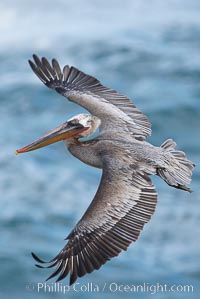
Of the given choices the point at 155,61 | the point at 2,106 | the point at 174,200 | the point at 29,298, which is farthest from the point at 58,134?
the point at 155,61

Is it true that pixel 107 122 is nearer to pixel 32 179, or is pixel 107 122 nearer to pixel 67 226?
pixel 67 226

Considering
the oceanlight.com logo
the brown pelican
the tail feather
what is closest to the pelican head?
the brown pelican

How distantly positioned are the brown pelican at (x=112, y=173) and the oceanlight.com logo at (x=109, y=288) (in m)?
6.67

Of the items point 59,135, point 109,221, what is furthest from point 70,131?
point 109,221

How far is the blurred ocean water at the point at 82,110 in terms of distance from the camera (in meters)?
19.1

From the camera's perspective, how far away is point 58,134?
11.7 meters

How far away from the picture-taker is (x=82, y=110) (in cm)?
2205

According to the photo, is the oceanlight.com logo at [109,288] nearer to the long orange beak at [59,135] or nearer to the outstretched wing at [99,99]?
the outstretched wing at [99,99]

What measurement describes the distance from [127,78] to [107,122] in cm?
1267

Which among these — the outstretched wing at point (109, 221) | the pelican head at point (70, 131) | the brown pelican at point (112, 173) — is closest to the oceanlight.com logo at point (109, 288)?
the brown pelican at point (112, 173)

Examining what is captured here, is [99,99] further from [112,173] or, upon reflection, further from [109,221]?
[109,221]

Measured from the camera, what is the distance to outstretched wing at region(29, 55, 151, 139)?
38.7 feet

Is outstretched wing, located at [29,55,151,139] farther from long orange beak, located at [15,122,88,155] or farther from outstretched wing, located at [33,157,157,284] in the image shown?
outstretched wing, located at [33,157,157,284]

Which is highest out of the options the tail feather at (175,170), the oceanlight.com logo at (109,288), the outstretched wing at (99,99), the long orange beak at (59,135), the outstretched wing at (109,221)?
the oceanlight.com logo at (109,288)
